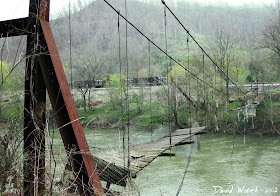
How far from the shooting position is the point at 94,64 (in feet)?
64.0

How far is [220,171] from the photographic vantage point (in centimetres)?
859

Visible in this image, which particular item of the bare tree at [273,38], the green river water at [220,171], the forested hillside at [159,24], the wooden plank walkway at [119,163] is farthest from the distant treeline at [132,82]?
the wooden plank walkway at [119,163]

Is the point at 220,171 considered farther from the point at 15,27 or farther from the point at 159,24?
the point at 159,24

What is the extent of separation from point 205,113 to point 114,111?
18.6ft

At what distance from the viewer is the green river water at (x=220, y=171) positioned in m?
7.04

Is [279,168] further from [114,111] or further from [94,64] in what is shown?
[94,64]

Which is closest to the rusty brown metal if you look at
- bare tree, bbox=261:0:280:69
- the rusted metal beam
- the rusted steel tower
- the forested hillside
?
the rusted steel tower

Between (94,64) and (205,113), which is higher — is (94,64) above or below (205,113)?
above

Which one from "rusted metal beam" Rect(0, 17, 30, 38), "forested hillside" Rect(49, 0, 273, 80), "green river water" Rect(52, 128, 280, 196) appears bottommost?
"green river water" Rect(52, 128, 280, 196)

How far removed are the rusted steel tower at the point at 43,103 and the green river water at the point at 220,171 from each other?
408cm

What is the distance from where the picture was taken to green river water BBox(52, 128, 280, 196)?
704 cm

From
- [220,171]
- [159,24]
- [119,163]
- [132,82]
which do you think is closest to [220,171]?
[220,171]

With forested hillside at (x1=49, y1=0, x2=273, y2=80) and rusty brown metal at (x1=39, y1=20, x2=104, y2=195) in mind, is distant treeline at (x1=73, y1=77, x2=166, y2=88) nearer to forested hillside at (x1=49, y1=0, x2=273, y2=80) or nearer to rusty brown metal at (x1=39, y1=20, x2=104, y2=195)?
forested hillside at (x1=49, y1=0, x2=273, y2=80)

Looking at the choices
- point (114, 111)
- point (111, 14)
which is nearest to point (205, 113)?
point (114, 111)
